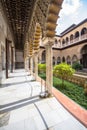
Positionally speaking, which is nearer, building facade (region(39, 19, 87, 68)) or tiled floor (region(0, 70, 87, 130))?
tiled floor (region(0, 70, 87, 130))

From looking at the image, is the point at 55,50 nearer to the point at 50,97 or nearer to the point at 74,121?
the point at 50,97

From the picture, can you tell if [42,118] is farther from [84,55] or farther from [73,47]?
[73,47]

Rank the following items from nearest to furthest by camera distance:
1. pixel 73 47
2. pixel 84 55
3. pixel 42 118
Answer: pixel 42 118 → pixel 84 55 → pixel 73 47

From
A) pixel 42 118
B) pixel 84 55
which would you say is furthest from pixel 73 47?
pixel 42 118

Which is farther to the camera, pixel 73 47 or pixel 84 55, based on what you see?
pixel 73 47

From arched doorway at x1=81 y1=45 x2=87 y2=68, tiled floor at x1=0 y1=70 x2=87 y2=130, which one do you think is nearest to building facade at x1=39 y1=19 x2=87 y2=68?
arched doorway at x1=81 y1=45 x2=87 y2=68

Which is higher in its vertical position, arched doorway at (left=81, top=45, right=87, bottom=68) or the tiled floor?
arched doorway at (left=81, top=45, right=87, bottom=68)

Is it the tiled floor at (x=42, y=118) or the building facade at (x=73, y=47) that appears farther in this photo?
the building facade at (x=73, y=47)

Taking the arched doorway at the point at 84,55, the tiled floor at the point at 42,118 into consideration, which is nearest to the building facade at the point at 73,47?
the arched doorway at the point at 84,55

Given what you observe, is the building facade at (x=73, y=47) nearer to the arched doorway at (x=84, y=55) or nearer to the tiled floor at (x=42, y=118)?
the arched doorway at (x=84, y=55)

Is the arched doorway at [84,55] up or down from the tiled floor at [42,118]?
up

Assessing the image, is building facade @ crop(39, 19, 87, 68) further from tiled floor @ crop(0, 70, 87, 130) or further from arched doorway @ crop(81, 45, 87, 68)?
tiled floor @ crop(0, 70, 87, 130)

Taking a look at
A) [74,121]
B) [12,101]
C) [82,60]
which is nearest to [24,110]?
[12,101]

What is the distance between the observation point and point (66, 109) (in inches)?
147
